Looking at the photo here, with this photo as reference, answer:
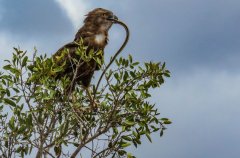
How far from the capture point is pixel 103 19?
33.8 ft

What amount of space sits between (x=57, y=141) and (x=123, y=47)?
1897mm

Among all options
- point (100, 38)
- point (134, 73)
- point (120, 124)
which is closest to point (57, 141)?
point (120, 124)

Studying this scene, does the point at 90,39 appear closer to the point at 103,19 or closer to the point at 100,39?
the point at 100,39

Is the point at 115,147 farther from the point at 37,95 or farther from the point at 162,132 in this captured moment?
the point at 37,95

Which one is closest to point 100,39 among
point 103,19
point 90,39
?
point 90,39

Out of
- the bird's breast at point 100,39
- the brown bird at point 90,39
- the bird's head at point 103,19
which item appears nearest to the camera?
the brown bird at point 90,39

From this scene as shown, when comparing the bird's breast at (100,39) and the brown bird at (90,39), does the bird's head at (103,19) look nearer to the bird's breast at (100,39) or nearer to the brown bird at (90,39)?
the brown bird at (90,39)

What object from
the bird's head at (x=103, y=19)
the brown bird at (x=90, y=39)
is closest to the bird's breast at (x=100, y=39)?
the brown bird at (x=90, y=39)

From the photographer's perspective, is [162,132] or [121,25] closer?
[162,132]

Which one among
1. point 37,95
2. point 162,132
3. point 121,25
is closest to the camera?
point 37,95

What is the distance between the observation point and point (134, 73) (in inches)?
339

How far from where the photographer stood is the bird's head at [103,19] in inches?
404

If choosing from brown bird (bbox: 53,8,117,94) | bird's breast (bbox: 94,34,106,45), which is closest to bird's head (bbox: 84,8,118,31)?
brown bird (bbox: 53,8,117,94)

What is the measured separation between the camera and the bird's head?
10266mm
